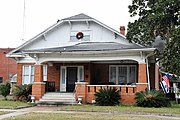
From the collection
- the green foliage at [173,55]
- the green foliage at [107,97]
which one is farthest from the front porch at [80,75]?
the green foliage at [173,55]

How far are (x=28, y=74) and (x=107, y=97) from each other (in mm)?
11256

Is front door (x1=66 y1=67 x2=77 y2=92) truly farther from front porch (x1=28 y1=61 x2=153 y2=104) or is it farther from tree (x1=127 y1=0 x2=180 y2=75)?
tree (x1=127 y1=0 x2=180 y2=75)

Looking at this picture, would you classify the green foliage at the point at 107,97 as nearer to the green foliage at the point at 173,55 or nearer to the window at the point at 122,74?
the green foliage at the point at 173,55

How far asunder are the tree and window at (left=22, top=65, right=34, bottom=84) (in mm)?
10705

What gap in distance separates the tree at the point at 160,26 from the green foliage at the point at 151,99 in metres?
2.07

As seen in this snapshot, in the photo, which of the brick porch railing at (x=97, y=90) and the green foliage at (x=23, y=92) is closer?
the brick porch railing at (x=97, y=90)

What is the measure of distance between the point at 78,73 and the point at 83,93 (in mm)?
4910

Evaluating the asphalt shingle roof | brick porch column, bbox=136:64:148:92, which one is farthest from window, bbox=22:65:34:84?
brick porch column, bbox=136:64:148:92

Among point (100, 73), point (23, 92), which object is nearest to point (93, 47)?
point (100, 73)

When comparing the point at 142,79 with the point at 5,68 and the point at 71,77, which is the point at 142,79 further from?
the point at 5,68

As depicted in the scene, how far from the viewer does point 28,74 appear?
3103cm

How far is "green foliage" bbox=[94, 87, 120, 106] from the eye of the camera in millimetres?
22281

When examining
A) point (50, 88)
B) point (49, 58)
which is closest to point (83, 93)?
point (49, 58)

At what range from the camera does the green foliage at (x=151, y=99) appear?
2111cm
